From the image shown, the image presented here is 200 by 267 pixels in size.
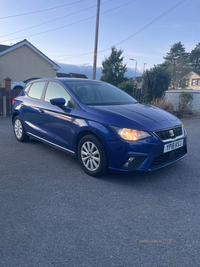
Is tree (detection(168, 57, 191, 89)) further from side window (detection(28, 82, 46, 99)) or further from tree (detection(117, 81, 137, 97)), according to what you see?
side window (detection(28, 82, 46, 99))

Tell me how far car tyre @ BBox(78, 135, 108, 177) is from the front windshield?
78 centimetres

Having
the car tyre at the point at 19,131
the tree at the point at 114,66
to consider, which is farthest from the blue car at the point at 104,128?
the tree at the point at 114,66

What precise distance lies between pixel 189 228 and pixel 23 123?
14.7ft

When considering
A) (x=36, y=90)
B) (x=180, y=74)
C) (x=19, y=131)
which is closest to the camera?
(x=36, y=90)

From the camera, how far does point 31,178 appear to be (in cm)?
395

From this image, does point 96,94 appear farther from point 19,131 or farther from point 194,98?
point 194,98

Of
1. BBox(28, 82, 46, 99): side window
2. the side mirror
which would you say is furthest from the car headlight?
BBox(28, 82, 46, 99): side window

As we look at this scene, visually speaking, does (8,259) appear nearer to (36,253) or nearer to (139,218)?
(36,253)

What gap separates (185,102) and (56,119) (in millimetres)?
9173

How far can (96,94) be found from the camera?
15.7 ft

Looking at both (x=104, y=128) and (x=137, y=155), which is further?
(x=104, y=128)

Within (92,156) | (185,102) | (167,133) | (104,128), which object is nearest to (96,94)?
(104,128)

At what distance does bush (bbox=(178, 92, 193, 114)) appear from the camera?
12.2m

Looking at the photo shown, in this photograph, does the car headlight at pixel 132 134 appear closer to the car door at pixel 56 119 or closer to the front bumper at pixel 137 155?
the front bumper at pixel 137 155
